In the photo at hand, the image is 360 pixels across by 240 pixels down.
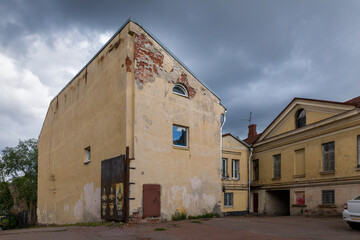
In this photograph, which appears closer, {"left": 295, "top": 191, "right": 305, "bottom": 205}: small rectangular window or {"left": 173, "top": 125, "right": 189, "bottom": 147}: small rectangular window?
{"left": 173, "top": 125, "right": 189, "bottom": 147}: small rectangular window

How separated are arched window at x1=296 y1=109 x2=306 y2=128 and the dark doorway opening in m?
5.41

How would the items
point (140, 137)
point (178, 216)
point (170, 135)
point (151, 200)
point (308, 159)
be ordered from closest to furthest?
1. point (151, 200)
2. point (140, 137)
3. point (178, 216)
4. point (170, 135)
5. point (308, 159)

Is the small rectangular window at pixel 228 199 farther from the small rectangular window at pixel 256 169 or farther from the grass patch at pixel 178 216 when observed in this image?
the grass patch at pixel 178 216

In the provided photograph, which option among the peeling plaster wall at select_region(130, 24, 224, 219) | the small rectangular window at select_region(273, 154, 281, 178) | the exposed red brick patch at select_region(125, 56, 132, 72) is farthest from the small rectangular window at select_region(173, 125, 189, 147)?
the small rectangular window at select_region(273, 154, 281, 178)

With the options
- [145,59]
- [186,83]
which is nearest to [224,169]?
[186,83]

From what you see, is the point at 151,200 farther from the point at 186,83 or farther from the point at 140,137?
the point at 186,83

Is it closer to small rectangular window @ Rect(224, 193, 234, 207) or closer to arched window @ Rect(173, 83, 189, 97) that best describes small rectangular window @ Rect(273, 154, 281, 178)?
small rectangular window @ Rect(224, 193, 234, 207)

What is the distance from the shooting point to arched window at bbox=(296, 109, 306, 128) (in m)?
19.8

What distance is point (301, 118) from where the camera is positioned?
2000 cm

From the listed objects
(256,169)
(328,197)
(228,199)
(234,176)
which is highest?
(256,169)

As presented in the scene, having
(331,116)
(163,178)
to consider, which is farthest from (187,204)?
(331,116)

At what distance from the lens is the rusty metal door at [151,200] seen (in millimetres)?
12898

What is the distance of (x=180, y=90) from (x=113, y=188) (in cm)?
597

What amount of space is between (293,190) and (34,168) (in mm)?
28767
